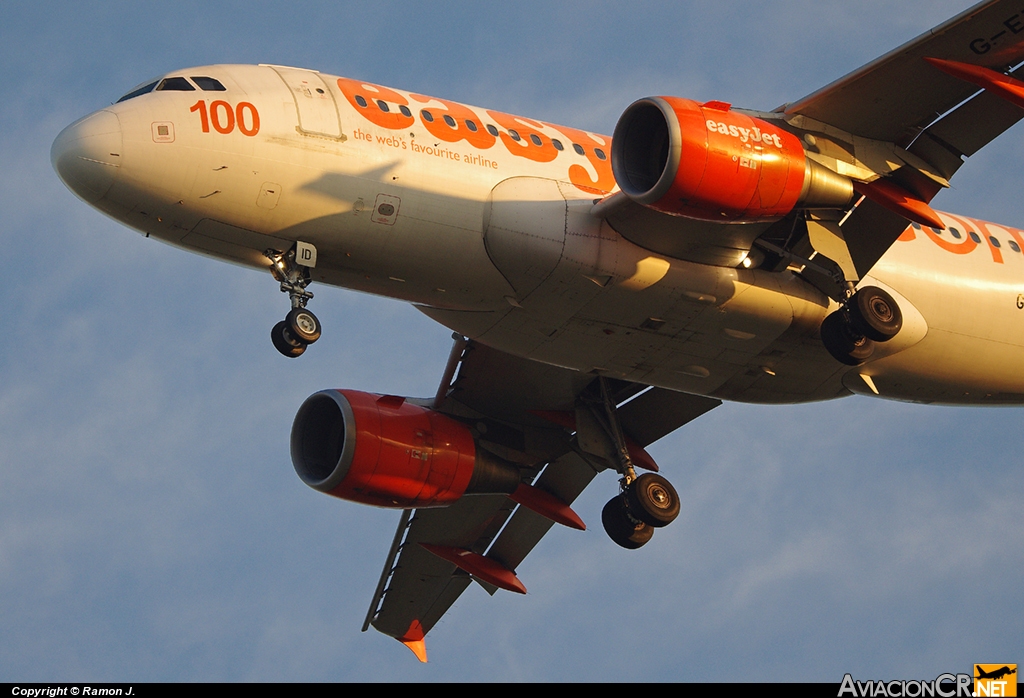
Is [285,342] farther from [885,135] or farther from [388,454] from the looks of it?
[885,135]

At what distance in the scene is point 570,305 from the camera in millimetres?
24922

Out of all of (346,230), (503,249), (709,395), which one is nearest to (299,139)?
(346,230)

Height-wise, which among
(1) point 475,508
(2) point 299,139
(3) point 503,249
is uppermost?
(2) point 299,139

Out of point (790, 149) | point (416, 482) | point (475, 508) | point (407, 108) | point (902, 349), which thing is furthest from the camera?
point (475, 508)

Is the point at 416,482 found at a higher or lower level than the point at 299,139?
lower

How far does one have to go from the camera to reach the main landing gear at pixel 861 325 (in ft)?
82.2

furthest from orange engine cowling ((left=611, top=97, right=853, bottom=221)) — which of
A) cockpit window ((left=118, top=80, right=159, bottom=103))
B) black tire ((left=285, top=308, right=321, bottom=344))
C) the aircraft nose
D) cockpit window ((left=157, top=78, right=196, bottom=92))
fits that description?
the aircraft nose

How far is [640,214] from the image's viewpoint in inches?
949

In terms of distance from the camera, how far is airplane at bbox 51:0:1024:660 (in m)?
23.4

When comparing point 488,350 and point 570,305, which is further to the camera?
point 488,350

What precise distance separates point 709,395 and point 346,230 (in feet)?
27.0

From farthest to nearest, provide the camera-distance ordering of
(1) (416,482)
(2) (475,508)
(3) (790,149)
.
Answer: (2) (475,508), (1) (416,482), (3) (790,149)

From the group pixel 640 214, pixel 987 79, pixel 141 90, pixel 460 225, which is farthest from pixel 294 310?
pixel 987 79

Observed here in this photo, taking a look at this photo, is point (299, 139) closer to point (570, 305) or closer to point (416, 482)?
point (570, 305)
